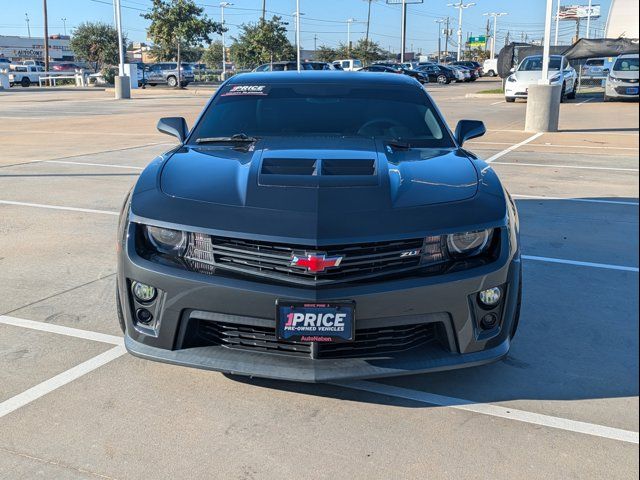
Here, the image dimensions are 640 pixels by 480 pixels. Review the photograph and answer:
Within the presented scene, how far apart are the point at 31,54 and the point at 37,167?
111 metres

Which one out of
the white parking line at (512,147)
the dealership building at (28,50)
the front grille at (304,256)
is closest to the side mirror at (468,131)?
the front grille at (304,256)

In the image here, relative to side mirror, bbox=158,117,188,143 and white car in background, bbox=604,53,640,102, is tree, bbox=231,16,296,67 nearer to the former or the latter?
white car in background, bbox=604,53,640,102

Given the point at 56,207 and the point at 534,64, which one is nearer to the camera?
the point at 56,207

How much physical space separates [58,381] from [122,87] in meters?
29.7

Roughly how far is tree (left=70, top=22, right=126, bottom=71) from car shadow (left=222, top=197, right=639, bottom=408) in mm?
63936

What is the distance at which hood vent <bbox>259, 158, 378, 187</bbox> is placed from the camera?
126 inches

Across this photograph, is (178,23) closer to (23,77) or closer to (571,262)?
(23,77)

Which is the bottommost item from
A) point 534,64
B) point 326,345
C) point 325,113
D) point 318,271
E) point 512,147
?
point 512,147

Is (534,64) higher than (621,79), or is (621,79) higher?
(534,64)

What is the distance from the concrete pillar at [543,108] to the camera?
50.0 ft

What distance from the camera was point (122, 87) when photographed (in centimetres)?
3095

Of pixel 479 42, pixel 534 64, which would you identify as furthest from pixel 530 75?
pixel 479 42

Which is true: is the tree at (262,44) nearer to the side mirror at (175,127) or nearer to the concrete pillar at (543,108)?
the concrete pillar at (543,108)

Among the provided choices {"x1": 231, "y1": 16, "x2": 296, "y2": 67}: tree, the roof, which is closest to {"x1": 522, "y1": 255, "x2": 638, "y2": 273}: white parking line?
the roof
